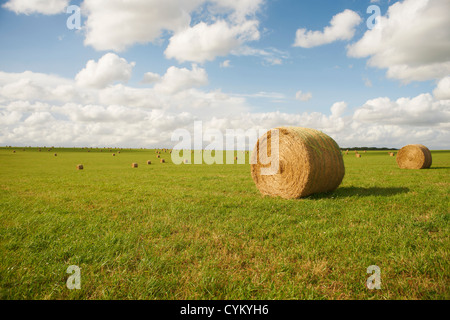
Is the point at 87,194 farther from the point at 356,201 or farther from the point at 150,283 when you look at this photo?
the point at 356,201

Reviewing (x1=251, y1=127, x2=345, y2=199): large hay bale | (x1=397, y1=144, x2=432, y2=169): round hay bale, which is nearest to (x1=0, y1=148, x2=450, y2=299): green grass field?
(x1=251, y1=127, x2=345, y2=199): large hay bale

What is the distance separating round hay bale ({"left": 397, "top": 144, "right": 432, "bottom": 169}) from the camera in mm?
21609

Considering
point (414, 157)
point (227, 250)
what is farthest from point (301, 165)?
point (414, 157)

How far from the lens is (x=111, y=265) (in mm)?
4316

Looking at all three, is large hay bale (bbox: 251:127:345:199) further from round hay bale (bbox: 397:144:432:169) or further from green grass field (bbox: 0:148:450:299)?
round hay bale (bbox: 397:144:432:169)

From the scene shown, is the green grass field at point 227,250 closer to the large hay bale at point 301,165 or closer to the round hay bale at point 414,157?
the large hay bale at point 301,165

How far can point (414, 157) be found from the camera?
2209 cm

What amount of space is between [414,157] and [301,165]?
18511 millimetres

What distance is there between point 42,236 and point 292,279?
5298 millimetres

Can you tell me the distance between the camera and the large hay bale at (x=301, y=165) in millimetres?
9531

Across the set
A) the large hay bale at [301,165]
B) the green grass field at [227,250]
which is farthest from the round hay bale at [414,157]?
the green grass field at [227,250]

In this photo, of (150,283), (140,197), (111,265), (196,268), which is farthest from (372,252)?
(140,197)

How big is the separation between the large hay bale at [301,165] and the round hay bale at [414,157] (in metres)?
15.8

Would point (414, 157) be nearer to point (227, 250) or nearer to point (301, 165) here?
point (301, 165)
